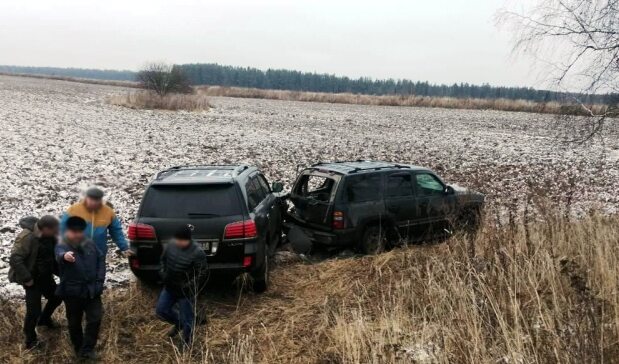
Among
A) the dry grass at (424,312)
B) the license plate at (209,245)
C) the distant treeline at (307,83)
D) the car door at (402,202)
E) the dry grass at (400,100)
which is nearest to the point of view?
the dry grass at (424,312)

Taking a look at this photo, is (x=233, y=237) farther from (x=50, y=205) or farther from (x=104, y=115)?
(x=104, y=115)

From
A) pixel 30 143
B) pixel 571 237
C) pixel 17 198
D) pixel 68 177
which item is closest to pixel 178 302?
pixel 571 237

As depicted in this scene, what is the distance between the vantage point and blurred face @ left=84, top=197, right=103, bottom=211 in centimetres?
538

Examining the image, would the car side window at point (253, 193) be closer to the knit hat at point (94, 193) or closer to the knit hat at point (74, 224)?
the knit hat at point (94, 193)

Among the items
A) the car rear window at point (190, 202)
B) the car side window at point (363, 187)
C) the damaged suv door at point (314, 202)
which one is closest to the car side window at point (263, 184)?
the damaged suv door at point (314, 202)

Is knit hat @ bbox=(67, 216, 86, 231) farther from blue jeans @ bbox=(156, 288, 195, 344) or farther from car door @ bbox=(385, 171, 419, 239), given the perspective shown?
car door @ bbox=(385, 171, 419, 239)

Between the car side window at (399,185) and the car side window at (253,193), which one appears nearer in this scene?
the car side window at (253,193)

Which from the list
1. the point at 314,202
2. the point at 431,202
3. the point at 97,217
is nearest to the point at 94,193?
the point at 97,217

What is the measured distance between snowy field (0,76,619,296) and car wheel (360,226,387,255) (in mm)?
2024

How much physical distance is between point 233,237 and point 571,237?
14.5ft

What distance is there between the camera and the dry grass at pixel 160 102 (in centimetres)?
3819

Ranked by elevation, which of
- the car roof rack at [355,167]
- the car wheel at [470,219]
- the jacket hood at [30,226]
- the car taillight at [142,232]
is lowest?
the car wheel at [470,219]

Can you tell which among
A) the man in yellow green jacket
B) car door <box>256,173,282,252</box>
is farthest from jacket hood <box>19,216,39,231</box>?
car door <box>256,173,282,252</box>

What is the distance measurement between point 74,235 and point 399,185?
5789mm
